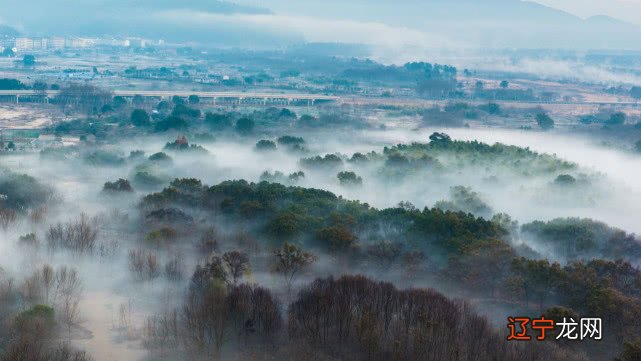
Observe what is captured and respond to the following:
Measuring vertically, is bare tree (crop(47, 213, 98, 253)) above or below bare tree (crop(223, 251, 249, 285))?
below

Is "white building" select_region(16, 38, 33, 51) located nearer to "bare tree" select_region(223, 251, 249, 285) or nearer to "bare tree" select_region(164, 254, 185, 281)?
"bare tree" select_region(164, 254, 185, 281)

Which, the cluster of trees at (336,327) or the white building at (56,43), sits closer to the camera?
the cluster of trees at (336,327)

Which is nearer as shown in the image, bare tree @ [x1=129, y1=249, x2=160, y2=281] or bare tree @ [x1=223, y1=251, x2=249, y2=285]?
bare tree @ [x1=223, y1=251, x2=249, y2=285]

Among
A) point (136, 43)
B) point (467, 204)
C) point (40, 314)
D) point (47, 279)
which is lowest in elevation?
point (40, 314)

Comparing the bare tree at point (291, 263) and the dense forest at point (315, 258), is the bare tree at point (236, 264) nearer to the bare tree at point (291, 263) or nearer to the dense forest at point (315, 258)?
the dense forest at point (315, 258)

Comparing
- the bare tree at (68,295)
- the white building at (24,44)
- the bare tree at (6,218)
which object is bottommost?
the bare tree at (68,295)

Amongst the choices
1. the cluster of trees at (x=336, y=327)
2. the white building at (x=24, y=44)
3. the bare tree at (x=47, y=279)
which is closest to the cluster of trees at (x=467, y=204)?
the cluster of trees at (x=336, y=327)

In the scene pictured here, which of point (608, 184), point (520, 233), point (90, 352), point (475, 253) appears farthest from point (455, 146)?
point (90, 352)

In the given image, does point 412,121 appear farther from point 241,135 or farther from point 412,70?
point 412,70

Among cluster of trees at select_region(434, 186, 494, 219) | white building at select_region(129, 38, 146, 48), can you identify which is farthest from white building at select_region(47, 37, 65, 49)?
cluster of trees at select_region(434, 186, 494, 219)

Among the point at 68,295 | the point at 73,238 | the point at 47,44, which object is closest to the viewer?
the point at 68,295

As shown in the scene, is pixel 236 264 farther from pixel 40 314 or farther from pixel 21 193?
pixel 21 193

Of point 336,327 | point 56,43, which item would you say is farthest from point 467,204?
point 56,43
